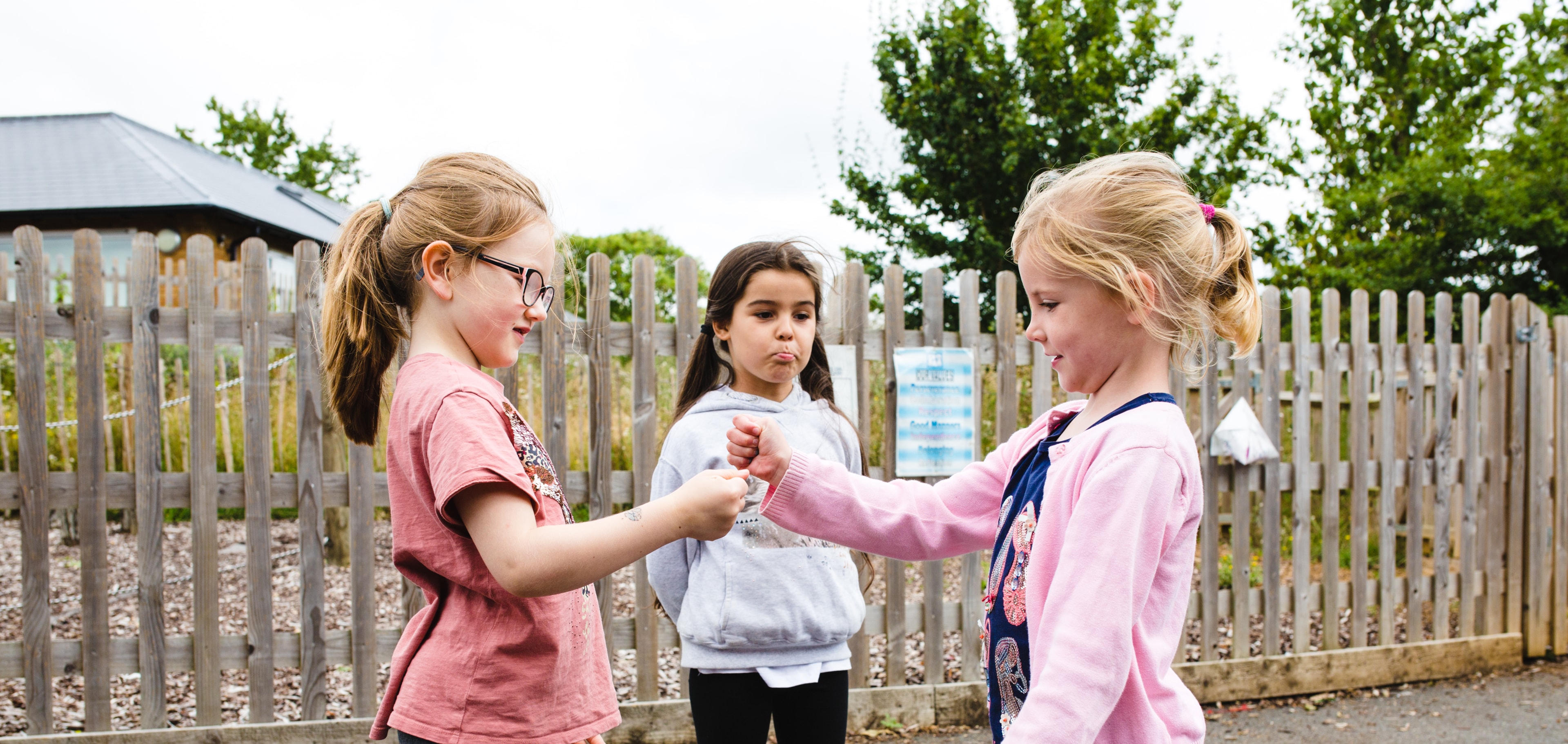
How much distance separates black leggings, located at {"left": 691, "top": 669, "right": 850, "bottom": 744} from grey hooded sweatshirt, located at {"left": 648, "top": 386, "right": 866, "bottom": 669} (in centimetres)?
5

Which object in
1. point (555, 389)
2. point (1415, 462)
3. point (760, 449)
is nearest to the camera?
point (760, 449)

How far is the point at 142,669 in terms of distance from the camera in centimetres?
350

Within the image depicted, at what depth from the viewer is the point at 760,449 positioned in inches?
65.5

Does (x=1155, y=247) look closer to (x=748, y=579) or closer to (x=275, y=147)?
(x=748, y=579)

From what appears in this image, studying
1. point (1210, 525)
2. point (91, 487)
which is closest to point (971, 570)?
point (1210, 525)

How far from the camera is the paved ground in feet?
13.4

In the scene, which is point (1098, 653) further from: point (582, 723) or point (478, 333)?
point (478, 333)

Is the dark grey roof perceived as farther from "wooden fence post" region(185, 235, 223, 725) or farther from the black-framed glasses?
the black-framed glasses

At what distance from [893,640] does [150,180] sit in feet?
73.1

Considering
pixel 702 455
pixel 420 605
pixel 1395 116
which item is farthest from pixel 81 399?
pixel 1395 116

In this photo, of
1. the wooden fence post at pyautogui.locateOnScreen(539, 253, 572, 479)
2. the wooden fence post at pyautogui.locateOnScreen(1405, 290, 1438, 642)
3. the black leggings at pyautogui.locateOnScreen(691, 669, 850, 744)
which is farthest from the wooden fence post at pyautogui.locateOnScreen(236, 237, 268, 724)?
the wooden fence post at pyautogui.locateOnScreen(1405, 290, 1438, 642)

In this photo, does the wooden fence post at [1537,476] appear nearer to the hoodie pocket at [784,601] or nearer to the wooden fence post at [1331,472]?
the wooden fence post at [1331,472]

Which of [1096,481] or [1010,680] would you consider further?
[1010,680]

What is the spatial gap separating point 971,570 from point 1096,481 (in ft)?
10.4
